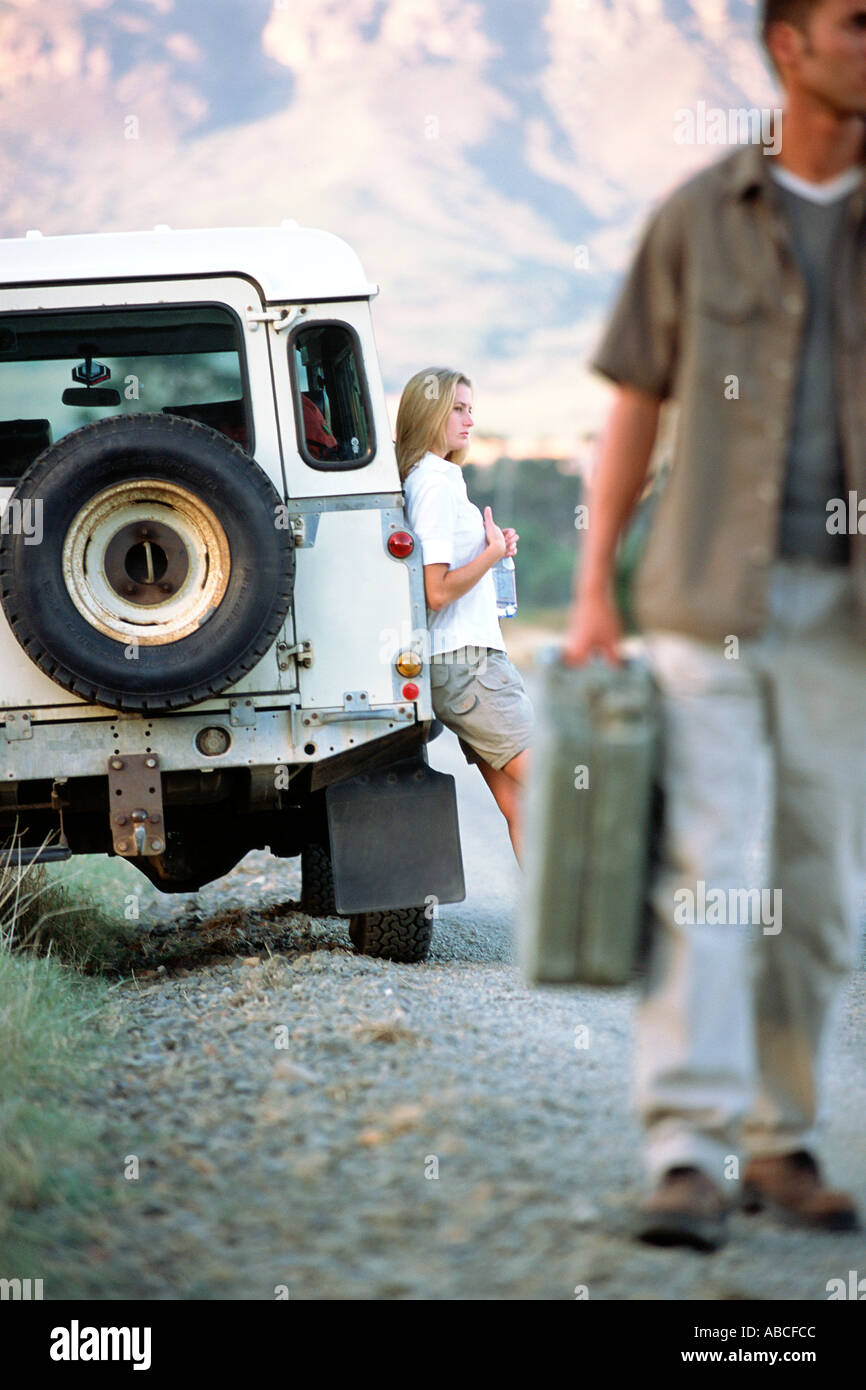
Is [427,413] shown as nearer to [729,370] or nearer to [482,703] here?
[482,703]

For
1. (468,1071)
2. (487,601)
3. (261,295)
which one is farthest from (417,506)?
(468,1071)

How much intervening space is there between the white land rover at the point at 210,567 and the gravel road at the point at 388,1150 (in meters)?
0.72

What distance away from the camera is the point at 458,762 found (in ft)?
46.3

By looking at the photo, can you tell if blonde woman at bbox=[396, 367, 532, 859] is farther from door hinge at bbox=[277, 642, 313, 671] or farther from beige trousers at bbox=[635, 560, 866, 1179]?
beige trousers at bbox=[635, 560, 866, 1179]

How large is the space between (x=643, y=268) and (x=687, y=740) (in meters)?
0.91

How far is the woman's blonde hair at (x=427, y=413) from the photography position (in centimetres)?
628

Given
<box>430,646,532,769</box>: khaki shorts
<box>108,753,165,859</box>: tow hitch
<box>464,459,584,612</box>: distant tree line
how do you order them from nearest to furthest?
<box>108,753,165,859</box>: tow hitch < <box>430,646,532,769</box>: khaki shorts < <box>464,459,584,612</box>: distant tree line

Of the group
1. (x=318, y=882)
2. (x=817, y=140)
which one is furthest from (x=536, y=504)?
(x=817, y=140)

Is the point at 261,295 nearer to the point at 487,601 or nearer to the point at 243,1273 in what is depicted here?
the point at 487,601

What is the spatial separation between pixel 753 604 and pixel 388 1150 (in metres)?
1.44

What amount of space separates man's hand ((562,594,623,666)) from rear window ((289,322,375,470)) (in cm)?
314

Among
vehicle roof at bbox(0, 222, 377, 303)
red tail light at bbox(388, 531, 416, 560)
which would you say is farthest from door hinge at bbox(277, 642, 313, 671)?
vehicle roof at bbox(0, 222, 377, 303)

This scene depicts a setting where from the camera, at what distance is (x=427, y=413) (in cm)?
630

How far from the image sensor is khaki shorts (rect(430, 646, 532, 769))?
20.0ft
